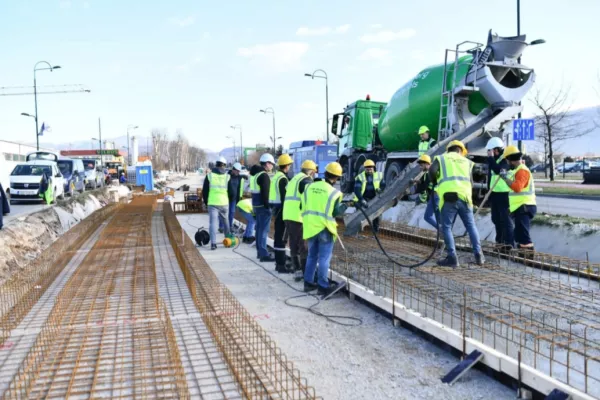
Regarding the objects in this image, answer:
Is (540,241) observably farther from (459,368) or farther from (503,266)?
(459,368)

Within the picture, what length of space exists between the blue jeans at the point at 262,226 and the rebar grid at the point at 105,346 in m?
1.96

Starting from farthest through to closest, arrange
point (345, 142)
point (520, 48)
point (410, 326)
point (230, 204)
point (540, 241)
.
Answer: point (345, 142) → point (230, 204) → point (520, 48) → point (540, 241) → point (410, 326)

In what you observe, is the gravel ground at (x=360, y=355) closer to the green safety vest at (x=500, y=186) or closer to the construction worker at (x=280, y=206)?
the construction worker at (x=280, y=206)

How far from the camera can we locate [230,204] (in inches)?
413

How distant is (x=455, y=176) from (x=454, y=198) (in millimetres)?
302

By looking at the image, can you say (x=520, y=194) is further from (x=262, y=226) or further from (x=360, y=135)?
(x=360, y=135)

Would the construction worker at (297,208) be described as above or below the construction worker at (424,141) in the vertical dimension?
below

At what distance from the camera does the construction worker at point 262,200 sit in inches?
320

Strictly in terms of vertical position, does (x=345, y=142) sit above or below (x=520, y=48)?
below

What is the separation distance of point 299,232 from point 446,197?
209cm

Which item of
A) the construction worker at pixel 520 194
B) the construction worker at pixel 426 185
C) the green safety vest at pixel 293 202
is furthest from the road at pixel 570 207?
the green safety vest at pixel 293 202

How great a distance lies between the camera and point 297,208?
6.65m

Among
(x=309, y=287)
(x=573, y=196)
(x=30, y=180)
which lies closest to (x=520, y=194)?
(x=309, y=287)

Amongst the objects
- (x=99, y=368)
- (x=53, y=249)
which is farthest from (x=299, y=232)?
(x=53, y=249)
